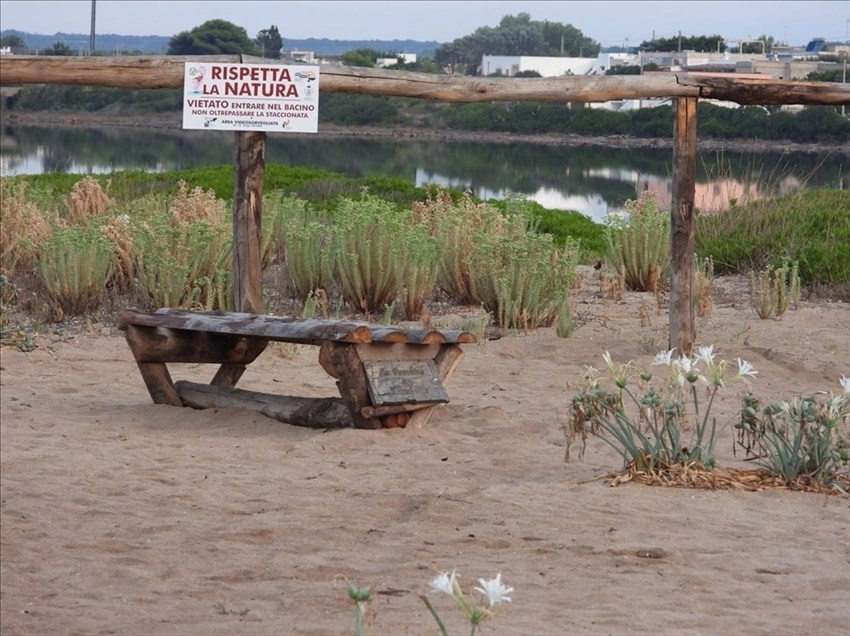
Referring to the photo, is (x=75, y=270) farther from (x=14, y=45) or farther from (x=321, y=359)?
(x=14, y=45)

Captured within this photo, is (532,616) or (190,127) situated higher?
(190,127)

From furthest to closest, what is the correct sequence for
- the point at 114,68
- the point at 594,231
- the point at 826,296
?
the point at 594,231 < the point at 826,296 < the point at 114,68

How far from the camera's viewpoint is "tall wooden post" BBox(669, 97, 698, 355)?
7.55 metres

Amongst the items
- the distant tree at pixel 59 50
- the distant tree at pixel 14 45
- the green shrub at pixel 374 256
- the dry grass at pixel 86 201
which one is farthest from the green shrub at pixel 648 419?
the distant tree at pixel 59 50

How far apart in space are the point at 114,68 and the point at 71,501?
2.75 metres

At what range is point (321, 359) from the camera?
5.75m

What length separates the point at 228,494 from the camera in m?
4.93

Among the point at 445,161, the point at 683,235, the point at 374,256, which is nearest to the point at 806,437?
the point at 683,235

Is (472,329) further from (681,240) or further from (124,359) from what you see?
(124,359)

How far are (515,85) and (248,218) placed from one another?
167 cm

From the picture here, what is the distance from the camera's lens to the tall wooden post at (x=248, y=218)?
23.2 feet

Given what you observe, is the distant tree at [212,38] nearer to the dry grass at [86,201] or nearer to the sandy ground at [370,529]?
the dry grass at [86,201]

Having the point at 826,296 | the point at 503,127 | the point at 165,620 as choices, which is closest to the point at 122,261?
the point at 826,296

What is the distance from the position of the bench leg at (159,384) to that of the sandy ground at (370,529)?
0.08 m
